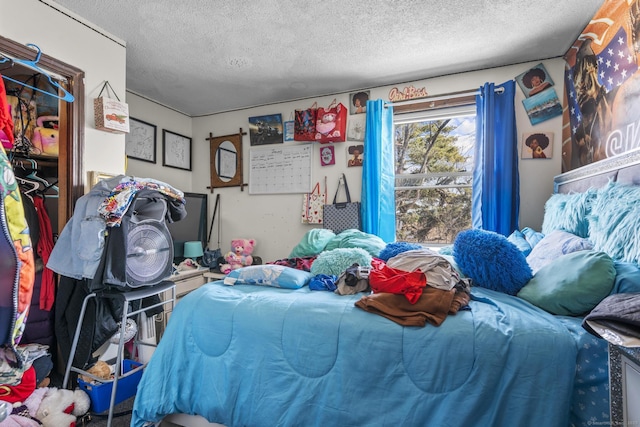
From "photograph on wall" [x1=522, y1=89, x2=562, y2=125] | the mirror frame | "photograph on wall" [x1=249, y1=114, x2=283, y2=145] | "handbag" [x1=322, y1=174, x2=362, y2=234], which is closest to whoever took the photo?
"photograph on wall" [x1=522, y1=89, x2=562, y2=125]

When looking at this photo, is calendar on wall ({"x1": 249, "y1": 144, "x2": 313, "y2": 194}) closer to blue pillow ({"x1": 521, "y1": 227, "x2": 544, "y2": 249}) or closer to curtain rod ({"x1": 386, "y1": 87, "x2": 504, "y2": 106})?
curtain rod ({"x1": 386, "y1": 87, "x2": 504, "y2": 106})

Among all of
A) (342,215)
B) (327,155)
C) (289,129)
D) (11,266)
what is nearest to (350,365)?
(11,266)

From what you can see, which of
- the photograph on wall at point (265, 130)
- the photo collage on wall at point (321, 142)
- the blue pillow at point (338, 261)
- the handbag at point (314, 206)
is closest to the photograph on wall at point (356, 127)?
the photo collage on wall at point (321, 142)

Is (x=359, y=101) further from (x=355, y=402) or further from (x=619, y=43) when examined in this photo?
(x=355, y=402)

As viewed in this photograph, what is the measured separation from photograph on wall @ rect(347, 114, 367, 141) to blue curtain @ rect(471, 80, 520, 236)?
1.08 metres

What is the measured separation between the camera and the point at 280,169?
3443 mm

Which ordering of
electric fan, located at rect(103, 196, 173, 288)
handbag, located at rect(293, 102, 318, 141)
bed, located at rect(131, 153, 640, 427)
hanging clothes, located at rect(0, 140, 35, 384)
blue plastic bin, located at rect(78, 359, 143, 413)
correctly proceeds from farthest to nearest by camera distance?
handbag, located at rect(293, 102, 318, 141)
blue plastic bin, located at rect(78, 359, 143, 413)
electric fan, located at rect(103, 196, 173, 288)
bed, located at rect(131, 153, 640, 427)
hanging clothes, located at rect(0, 140, 35, 384)

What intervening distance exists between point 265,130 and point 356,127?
3.59ft

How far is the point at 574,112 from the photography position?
2.28 meters

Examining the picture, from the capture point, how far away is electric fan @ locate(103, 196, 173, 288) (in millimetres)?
1557

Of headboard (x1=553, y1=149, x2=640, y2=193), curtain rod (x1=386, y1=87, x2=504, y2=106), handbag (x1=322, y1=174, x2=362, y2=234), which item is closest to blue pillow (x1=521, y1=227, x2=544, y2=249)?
headboard (x1=553, y1=149, x2=640, y2=193)

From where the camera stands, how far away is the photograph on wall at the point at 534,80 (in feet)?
8.20

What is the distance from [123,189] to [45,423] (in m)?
1.20

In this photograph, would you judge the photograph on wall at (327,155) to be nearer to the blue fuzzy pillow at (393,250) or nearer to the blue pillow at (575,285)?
the blue fuzzy pillow at (393,250)
